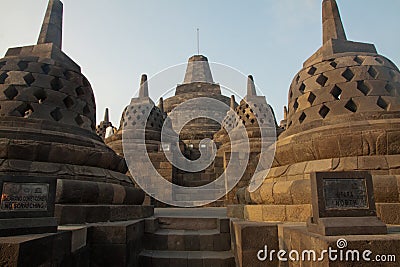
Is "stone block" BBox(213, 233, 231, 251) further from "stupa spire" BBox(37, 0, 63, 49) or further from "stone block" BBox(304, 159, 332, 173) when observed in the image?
"stupa spire" BBox(37, 0, 63, 49)

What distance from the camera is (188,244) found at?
4.92 meters

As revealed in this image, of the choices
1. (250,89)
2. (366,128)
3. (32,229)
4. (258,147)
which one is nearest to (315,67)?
(366,128)

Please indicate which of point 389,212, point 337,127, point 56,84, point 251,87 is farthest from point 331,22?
point 251,87

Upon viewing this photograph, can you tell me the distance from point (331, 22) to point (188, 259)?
6292 mm

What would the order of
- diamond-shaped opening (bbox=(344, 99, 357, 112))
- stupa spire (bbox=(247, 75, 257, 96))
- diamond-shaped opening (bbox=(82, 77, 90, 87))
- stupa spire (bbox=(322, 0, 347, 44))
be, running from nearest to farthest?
1. diamond-shaped opening (bbox=(344, 99, 357, 112))
2. diamond-shaped opening (bbox=(82, 77, 90, 87))
3. stupa spire (bbox=(322, 0, 347, 44))
4. stupa spire (bbox=(247, 75, 257, 96))

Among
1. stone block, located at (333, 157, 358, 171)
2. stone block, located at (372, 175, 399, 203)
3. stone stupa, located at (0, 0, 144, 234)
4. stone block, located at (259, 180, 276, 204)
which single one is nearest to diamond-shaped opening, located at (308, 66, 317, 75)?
stone block, located at (333, 157, 358, 171)

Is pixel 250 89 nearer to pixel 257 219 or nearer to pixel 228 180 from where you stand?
pixel 228 180

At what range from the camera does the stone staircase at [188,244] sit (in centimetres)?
439

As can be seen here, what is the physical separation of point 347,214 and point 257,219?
2165 mm

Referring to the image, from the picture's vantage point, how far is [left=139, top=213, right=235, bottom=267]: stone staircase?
4.39 meters

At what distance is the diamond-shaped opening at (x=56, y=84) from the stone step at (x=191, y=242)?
3.64m

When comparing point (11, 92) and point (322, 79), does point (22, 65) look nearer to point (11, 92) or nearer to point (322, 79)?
point (11, 92)

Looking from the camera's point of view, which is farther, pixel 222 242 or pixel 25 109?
pixel 25 109

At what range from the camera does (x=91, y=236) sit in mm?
3996
